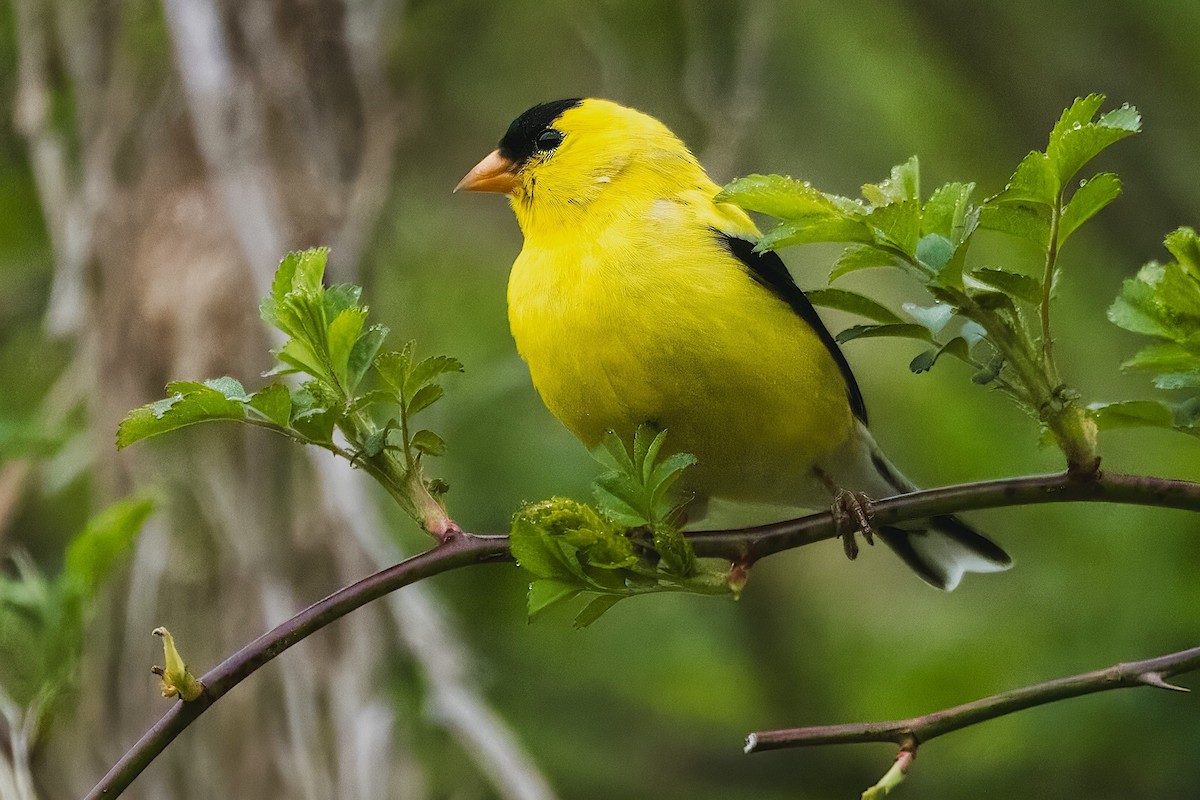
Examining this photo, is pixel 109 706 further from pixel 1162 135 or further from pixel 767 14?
pixel 1162 135

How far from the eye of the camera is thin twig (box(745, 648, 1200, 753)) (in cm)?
118

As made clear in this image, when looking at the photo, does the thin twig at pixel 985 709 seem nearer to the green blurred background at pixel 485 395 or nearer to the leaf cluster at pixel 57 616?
the leaf cluster at pixel 57 616

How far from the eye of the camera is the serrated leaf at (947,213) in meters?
1.37

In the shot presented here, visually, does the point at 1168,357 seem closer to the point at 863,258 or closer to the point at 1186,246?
the point at 1186,246

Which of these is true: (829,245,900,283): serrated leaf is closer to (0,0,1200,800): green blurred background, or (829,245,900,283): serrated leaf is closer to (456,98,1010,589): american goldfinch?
(456,98,1010,589): american goldfinch

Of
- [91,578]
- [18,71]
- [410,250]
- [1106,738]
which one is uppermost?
[18,71]

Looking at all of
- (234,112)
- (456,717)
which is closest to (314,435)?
(456,717)

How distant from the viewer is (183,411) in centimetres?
141

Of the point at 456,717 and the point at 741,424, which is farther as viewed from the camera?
the point at 456,717

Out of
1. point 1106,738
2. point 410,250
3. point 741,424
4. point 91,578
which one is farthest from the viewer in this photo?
point 410,250

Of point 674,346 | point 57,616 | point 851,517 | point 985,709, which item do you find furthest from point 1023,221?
point 57,616

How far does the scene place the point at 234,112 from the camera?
3.52 metres

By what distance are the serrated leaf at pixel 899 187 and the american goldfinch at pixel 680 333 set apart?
2.28ft

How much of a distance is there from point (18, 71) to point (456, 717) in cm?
238
